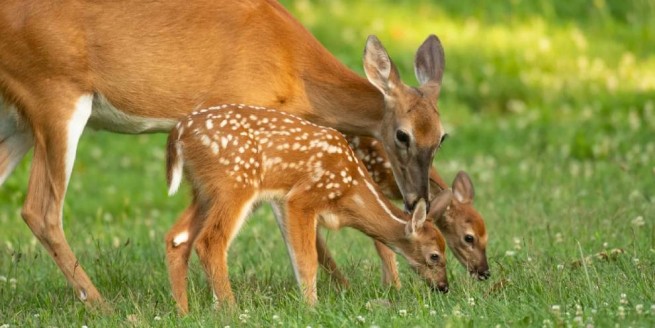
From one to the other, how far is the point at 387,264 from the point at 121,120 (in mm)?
1860

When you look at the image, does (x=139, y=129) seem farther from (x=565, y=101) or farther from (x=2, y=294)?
(x=565, y=101)

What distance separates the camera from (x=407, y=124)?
801 cm

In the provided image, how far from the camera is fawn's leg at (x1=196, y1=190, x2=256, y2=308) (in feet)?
23.4

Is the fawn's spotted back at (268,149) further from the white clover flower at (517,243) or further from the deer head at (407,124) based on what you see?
the white clover flower at (517,243)

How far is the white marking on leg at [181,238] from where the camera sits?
7320 mm

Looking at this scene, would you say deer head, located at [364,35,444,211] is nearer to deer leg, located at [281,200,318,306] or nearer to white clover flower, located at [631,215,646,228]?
deer leg, located at [281,200,318,306]

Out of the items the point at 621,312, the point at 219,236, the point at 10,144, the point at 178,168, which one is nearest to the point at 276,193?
the point at 219,236

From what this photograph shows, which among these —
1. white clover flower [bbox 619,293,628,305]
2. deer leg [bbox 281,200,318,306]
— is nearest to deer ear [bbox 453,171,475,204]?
deer leg [bbox 281,200,318,306]

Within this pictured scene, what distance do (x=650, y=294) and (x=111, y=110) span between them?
3576mm

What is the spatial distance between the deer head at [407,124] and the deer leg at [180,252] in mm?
1348

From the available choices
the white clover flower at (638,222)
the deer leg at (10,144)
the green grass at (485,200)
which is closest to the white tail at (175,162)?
the green grass at (485,200)

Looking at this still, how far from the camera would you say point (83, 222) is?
11.3 metres

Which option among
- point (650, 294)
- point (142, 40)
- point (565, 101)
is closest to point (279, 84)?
point (142, 40)

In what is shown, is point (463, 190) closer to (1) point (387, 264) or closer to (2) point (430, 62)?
(1) point (387, 264)
